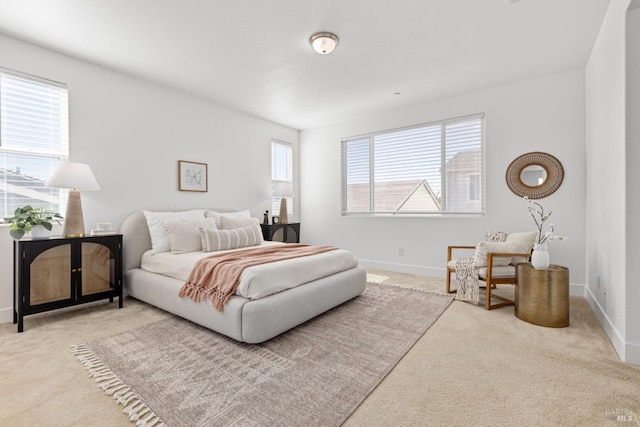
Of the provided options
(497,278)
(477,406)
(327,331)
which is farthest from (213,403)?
(497,278)

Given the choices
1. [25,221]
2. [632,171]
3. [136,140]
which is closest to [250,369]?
[25,221]

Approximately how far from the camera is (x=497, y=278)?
124 inches

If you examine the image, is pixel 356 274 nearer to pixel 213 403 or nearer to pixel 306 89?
pixel 213 403

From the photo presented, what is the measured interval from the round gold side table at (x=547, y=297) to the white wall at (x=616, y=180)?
0.29 metres

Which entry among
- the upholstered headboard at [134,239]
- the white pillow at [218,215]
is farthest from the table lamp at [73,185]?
the white pillow at [218,215]

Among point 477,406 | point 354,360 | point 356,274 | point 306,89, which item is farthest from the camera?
point 306,89

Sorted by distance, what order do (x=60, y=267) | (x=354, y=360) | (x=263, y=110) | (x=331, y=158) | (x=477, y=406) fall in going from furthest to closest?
(x=331, y=158) < (x=263, y=110) < (x=60, y=267) < (x=354, y=360) < (x=477, y=406)

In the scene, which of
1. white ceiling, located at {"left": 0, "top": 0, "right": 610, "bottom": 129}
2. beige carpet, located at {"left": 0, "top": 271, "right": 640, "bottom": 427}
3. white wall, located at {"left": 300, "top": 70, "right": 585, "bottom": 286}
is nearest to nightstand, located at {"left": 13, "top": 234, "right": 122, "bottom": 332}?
beige carpet, located at {"left": 0, "top": 271, "right": 640, "bottom": 427}

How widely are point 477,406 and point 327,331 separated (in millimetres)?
1238

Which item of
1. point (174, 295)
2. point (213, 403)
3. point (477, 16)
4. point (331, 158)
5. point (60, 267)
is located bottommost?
point (213, 403)

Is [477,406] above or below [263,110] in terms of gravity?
below

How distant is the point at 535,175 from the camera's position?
3830mm

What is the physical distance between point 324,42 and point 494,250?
2721mm

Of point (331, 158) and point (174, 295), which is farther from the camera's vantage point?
point (331, 158)
